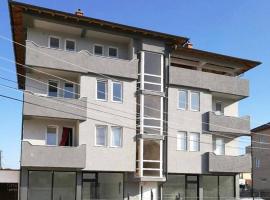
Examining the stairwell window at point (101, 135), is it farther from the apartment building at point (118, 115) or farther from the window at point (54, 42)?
the window at point (54, 42)

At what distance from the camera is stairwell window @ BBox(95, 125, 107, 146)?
3025 centimetres

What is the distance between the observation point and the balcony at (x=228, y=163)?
33.7 meters

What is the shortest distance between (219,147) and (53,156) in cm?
1312

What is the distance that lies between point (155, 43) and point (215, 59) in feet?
18.4

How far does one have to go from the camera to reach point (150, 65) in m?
32.8

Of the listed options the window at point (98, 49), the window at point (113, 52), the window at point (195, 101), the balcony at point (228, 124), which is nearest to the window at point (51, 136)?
the window at point (98, 49)

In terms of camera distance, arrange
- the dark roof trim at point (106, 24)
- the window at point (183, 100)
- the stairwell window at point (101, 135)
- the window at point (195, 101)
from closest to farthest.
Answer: the dark roof trim at point (106, 24)
the stairwell window at point (101, 135)
the window at point (183, 100)
the window at point (195, 101)

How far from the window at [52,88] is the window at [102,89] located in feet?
8.45

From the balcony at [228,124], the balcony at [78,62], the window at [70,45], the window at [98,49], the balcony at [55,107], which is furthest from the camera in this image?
the balcony at [228,124]

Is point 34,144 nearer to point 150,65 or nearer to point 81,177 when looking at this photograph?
point 81,177

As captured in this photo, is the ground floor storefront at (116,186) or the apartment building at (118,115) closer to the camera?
the apartment building at (118,115)

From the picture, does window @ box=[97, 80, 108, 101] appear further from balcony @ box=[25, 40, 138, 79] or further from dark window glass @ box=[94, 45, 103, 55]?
dark window glass @ box=[94, 45, 103, 55]

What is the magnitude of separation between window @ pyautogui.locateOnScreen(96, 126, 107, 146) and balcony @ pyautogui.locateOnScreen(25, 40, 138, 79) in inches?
135

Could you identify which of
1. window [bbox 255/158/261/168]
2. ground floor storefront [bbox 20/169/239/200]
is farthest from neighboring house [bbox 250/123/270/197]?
ground floor storefront [bbox 20/169/239/200]
